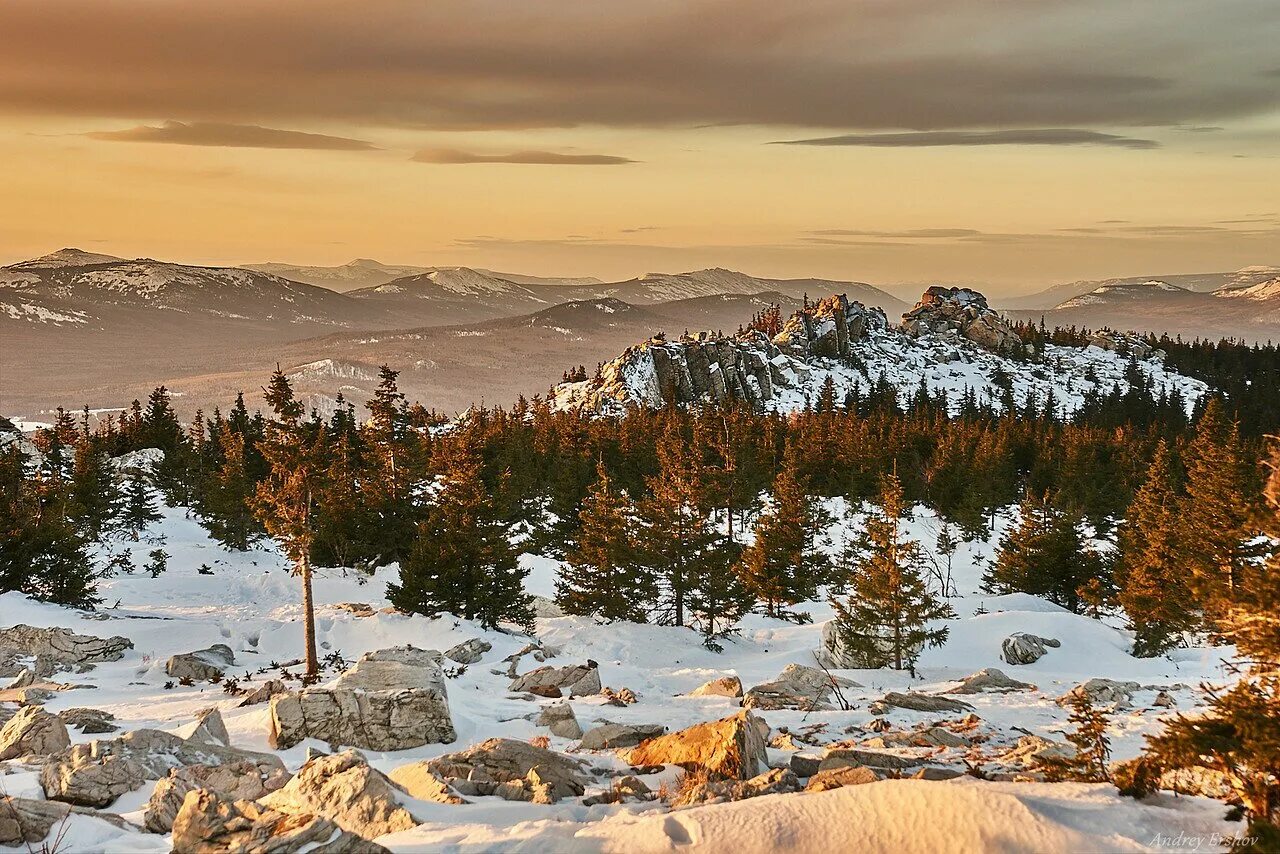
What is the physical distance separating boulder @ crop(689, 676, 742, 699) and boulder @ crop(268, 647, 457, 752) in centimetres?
838

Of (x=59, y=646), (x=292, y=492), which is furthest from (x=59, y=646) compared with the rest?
(x=292, y=492)

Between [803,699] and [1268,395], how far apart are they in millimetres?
167481

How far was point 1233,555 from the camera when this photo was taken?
25.8 meters

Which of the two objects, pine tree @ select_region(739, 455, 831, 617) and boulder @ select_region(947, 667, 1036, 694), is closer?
boulder @ select_region(947, 667, 1036, 694)

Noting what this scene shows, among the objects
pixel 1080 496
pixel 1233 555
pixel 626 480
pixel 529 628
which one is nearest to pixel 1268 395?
pixel 1080 496

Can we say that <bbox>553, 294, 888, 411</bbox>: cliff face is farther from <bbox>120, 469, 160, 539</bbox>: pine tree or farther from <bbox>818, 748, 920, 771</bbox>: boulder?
<bbox>818, 748, 920, 771</bbox>: boulder

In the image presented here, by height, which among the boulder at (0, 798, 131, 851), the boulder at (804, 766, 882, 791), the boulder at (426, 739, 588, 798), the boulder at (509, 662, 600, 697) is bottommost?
the boulder at (509, 662, 600, 697)

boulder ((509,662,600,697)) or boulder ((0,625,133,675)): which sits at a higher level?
boulder ((509,662,600,697))

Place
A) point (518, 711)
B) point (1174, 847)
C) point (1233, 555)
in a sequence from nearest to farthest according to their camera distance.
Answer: point (1174, 847), point (518, 711), point (1233, 555)

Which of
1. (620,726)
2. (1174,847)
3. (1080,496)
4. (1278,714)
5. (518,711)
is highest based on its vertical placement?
(1278,714)

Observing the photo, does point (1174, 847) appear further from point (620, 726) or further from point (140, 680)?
point (140, 680)

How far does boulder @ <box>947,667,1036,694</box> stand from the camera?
25031mm

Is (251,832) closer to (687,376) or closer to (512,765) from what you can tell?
(512,765)
